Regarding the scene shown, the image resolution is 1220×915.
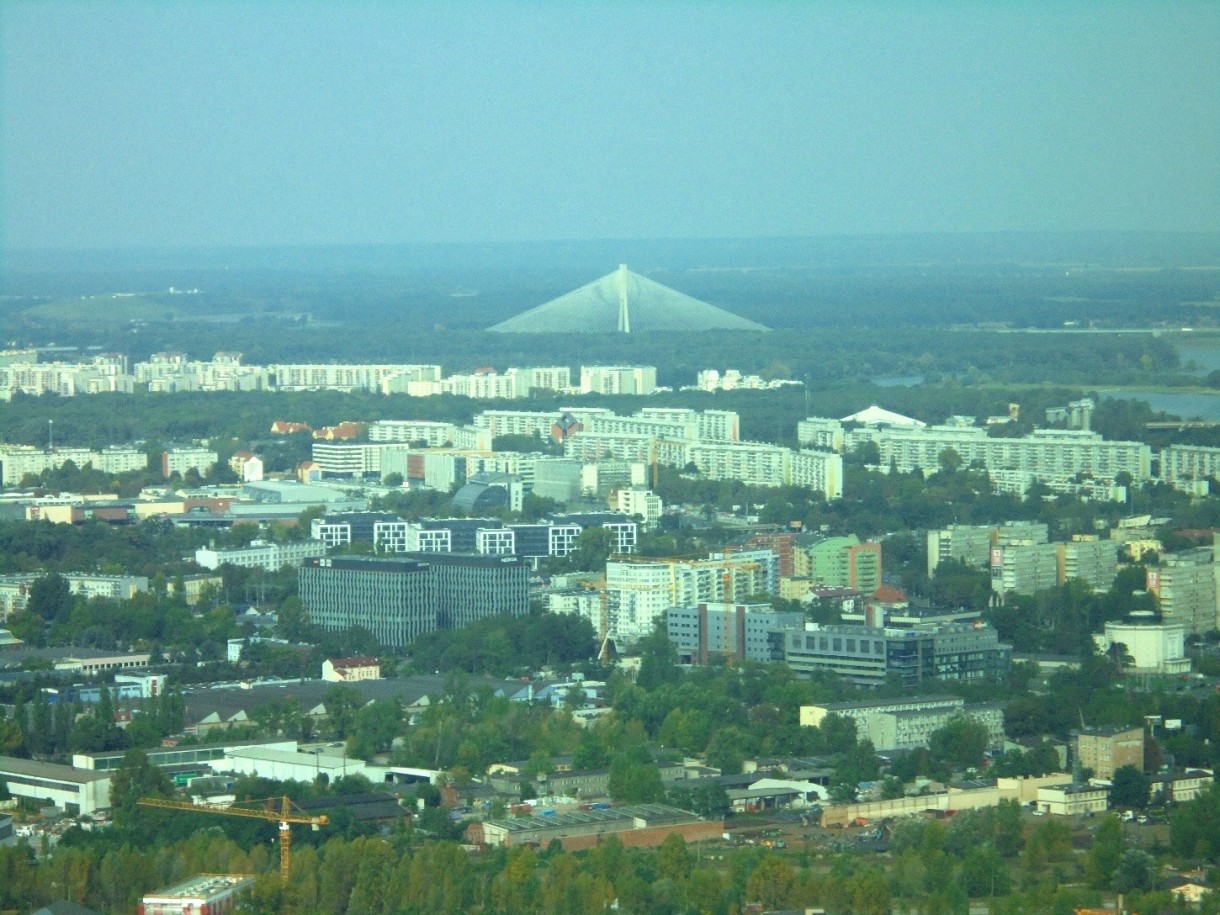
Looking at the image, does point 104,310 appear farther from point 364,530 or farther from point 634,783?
point 634,783

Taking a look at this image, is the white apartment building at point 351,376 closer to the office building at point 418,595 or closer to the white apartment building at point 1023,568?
the white apartment building at point 1023,568

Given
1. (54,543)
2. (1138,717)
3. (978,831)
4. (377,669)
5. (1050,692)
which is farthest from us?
(54,543)

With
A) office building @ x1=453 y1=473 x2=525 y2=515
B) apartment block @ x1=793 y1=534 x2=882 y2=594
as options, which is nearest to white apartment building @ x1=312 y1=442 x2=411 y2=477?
office building @ x1=453 y1=473 x2=525 y2=515

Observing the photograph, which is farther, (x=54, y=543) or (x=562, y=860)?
(x=54, y=543)

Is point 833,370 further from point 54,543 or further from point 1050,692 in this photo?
point 1050,692

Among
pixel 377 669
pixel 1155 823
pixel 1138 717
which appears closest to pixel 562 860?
pixel 1155 823

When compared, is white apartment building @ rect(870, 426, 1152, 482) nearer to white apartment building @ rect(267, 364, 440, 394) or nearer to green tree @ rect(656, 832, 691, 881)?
white apartment building @ rect(267, 364, 440, 394)

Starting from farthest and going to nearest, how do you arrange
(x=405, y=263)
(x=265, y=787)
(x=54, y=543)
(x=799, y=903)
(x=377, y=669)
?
(x=405, y=263) → (x=54, y=543) → (x=377, y=669) → (x=265, y=787) → (x=799, y=903)
